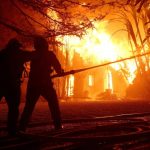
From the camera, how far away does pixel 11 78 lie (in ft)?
20.9

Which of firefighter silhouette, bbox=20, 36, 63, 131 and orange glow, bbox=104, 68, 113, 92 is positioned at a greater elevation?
orange glow, bbox=104, 68, 113, 92

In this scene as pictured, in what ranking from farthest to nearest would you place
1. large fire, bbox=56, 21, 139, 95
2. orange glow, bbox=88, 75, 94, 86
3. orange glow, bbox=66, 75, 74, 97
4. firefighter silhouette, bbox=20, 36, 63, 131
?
orange glow, bbox=88, 75, 94, 86, large fire, bbox=56, 21, 139, 95, orange glow, bbox=66, 75, 74, 97, firefighter silhouette, bbox=20, 36, 63, 131

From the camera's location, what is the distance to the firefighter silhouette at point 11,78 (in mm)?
6340

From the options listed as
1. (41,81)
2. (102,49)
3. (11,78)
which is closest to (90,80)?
(102,49)

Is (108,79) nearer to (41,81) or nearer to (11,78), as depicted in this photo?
(41,81)

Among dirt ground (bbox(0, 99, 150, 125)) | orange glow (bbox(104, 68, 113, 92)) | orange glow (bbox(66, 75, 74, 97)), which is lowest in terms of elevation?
dirt ground (bbox(0, 99, 150, 125))

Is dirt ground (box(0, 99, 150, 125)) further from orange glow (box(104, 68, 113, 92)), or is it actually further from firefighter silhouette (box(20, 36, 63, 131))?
orange glow (box(104, 68, 113, 92))

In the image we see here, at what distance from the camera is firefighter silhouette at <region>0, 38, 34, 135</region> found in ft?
20.8

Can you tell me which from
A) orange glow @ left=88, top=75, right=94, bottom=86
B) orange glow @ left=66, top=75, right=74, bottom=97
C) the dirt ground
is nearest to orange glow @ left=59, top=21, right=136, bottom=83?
orange glow @ left=66, top=75, right=74, bottom=97

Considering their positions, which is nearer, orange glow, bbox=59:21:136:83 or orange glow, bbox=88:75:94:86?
orange glow, bbox=59:21:136:83

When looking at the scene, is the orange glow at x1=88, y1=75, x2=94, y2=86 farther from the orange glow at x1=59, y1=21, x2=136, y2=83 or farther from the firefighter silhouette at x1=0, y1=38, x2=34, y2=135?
the firefighter silhouette at x1=0, y1=38, x2=34, y2=135

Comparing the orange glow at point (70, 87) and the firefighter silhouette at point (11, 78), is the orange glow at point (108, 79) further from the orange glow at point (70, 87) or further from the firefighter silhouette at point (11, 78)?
the firefighter silhouette at point (11, 78)

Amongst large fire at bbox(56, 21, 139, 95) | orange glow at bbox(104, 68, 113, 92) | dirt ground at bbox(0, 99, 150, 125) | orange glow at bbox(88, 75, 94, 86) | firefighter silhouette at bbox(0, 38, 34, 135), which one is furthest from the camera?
orange glow at bbox(88, 75, 94, 86)

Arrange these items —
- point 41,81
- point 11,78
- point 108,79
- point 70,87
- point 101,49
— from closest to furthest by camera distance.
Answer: point 11,78
point 41,81
point 70,87
point 101,49
point 108,79
